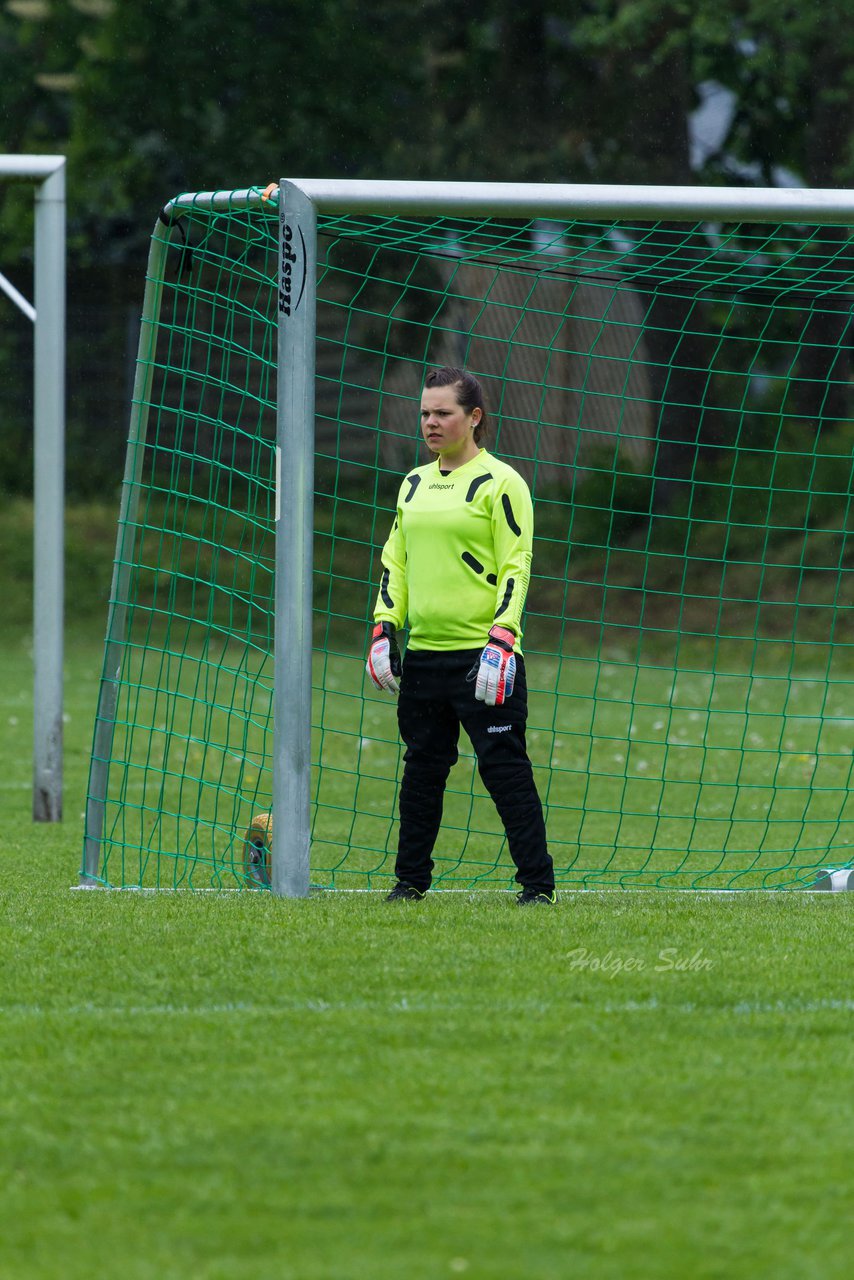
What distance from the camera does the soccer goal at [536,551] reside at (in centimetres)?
580

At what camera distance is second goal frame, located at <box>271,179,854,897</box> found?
5652 mm

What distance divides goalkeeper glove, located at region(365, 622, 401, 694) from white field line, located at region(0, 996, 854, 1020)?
4.93ft

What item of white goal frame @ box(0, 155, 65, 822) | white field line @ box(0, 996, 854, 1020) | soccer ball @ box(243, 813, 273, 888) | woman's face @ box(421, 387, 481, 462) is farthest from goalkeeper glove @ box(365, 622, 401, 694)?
white goal frame @ box(0, 155, 65, 822)

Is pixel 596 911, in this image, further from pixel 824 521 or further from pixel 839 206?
pixel 824 521

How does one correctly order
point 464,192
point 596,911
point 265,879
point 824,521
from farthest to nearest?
point 824,521, point 265,879, point 464,192, point 596,911

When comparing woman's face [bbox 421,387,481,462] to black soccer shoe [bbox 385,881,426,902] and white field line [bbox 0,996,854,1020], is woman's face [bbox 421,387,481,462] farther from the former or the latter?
white field line [bbox 0,996,854,1020]

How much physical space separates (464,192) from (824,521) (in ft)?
51.3

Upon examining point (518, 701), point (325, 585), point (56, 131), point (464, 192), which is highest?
point (56, 131)

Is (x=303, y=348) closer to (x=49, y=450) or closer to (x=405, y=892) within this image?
(x=405, y=892)

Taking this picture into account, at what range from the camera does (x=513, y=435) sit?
71.4 feet

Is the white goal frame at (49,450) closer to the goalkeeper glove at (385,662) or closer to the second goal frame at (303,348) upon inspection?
the second goal frame at (303,348)

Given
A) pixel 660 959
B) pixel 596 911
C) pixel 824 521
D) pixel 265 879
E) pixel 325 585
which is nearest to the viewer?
pixel 660 959

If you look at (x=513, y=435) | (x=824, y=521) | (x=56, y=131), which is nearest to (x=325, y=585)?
(x=513, y=435)

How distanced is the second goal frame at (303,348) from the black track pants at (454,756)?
35 cm
